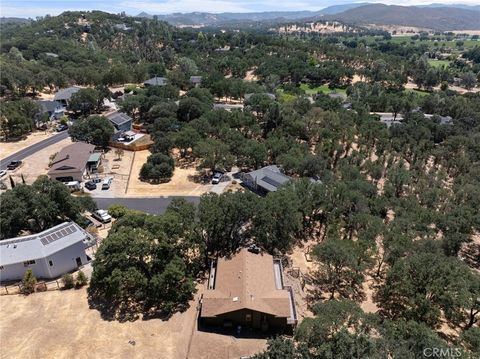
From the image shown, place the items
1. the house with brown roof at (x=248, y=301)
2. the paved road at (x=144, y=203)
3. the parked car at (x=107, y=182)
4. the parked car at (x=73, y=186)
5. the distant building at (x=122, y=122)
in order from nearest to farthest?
the house with brown roof at (x=248, y=301) → the paved road at (x=144, y=203) → the parked car at (x=73, y=186) → the parked car at (x=107, y=182) → the distant building at (x=122, y=122)

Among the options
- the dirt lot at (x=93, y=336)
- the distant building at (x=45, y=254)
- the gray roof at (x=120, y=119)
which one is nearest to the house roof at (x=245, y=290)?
the dirt lot at (x=93, y=336)

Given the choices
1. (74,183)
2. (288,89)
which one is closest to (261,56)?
(288,89)

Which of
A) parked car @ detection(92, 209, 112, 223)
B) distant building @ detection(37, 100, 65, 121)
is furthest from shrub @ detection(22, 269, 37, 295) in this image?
distant building @ detection(37, 100, 65, 121)

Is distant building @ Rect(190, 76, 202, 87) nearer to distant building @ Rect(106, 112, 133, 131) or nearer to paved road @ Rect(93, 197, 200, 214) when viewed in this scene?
distant building @ Rect(106, 112, 133, 131)

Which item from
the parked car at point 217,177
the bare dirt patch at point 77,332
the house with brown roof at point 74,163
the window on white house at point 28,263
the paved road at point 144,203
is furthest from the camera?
the parked car at point 217,177

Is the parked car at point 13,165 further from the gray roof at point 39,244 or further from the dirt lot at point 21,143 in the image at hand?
the gray roof at point 39,244

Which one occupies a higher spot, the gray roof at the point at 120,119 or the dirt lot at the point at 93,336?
the dirt lot at the point at 93,336
